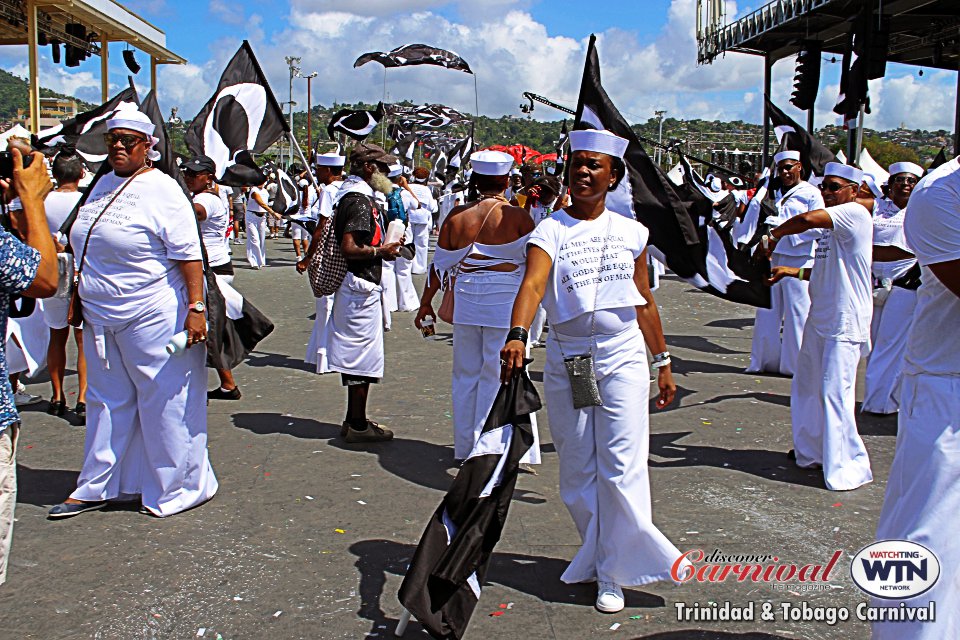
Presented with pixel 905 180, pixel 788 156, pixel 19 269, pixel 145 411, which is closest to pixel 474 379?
pixel 145 411

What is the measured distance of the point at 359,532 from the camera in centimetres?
491

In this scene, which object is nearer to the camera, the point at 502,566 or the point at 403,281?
the point at 502,566

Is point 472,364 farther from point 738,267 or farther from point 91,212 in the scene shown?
point 91,212

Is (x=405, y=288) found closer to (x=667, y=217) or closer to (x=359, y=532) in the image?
(x=667, y=217)

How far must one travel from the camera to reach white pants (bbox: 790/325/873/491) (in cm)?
575

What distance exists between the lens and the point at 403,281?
45.7 ft

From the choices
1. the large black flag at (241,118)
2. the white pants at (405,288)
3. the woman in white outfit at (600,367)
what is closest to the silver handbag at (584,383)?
the woman in white outfit at (600,367)

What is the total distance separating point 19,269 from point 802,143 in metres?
6.91

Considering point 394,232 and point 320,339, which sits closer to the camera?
point 394,232

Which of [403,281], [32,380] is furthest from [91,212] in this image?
[403,281]

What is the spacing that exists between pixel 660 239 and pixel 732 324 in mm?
7943

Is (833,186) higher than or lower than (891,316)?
higher

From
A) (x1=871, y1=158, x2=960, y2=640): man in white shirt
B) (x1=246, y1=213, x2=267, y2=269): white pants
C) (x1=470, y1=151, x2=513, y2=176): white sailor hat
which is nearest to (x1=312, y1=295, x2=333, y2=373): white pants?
(x1=470, y1=151, x2=513, y2=176): white sailor hat

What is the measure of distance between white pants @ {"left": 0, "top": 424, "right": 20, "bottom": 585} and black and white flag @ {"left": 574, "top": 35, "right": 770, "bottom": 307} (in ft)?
10.5
